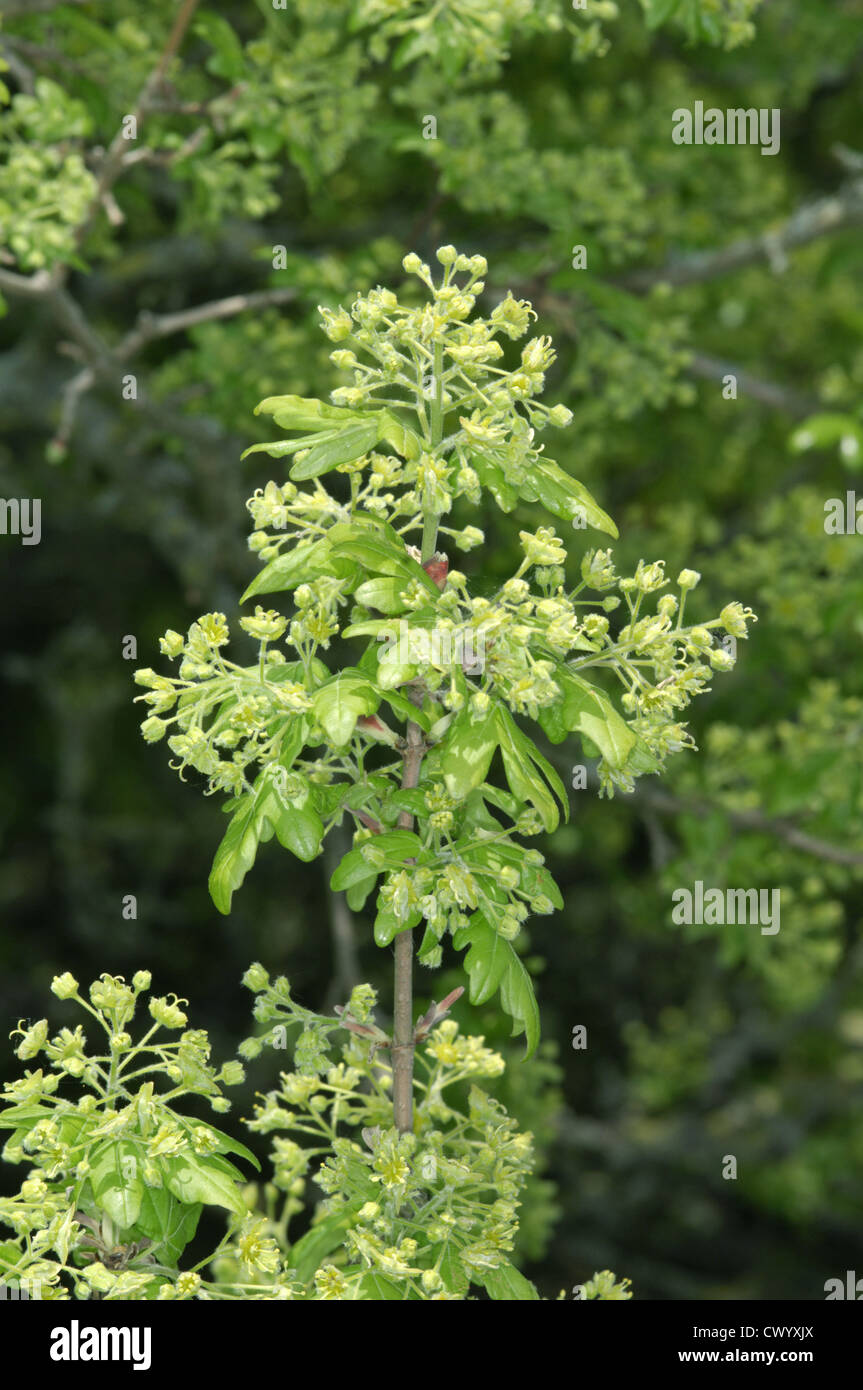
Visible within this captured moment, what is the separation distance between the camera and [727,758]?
494cm

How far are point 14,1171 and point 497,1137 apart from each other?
521 cm

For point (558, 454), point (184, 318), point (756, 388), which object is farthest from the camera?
point (756, 388)

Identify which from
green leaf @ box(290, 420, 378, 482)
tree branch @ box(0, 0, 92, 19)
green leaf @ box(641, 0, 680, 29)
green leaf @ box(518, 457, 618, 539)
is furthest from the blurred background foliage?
green leaf @ box(290, 420, 378, 482)

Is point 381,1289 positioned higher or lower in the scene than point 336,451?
lower

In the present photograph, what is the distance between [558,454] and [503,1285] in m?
3.40

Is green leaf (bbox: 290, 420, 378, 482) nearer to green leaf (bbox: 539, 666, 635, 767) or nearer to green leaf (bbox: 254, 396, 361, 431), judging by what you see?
green leaf (bbox: 254, 396, 361, 431)

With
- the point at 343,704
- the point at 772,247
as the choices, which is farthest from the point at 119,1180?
the point at 772,247

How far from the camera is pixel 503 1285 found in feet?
7.35

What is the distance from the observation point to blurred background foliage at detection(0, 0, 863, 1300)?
4242mm

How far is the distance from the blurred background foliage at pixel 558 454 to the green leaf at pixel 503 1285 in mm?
589

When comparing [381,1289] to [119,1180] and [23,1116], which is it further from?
[23,1116]

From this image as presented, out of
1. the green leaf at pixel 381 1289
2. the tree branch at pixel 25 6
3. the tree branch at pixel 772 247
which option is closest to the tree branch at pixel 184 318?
the tree branch at pixel 25 6

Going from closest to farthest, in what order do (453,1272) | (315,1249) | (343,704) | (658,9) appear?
(343,704) < (453,1272) < (315,1249) < (658,9)

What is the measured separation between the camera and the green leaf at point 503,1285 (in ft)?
7.29
